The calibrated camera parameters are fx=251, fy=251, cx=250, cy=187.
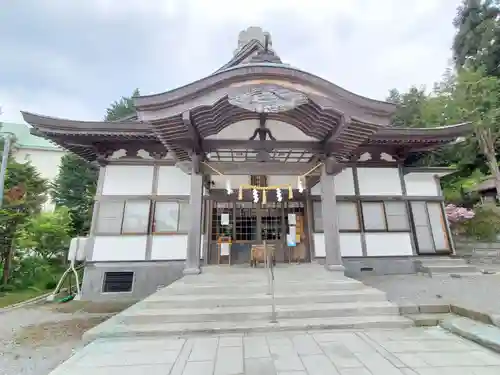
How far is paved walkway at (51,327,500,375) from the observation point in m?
2.57

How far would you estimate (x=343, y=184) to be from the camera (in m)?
8.34

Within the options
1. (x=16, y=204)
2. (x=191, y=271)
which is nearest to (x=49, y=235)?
(x=16, y=204)

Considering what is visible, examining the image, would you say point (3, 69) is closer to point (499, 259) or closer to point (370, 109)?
point (370, 109)

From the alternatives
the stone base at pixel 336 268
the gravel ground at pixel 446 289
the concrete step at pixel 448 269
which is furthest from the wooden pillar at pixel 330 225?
the concrete step at pixel 448 269

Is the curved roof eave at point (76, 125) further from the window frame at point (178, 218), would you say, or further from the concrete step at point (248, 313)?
the concrete step at point (248, 313)

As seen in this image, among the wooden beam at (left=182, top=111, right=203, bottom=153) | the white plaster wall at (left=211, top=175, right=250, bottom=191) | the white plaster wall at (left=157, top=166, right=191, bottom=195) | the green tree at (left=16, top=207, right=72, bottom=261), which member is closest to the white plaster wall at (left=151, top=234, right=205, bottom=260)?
the white plaster wall at (left=157, top=166, right=191, bottom=195)

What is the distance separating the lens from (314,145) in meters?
6.16

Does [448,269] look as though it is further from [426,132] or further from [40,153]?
[40,153]

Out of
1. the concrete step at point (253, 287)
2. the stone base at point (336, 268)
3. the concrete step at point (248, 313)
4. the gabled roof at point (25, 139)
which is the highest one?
the gabled roof at point (25, 139)

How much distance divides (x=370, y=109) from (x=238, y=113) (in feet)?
9.18

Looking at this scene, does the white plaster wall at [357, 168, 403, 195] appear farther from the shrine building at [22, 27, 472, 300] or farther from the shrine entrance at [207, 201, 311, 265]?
the shrine entrance at [207, 201, 311, 265]

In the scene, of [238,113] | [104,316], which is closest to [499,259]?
[238,113]

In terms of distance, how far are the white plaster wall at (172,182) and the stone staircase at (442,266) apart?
24.7ft

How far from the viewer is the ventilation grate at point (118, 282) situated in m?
7.21
